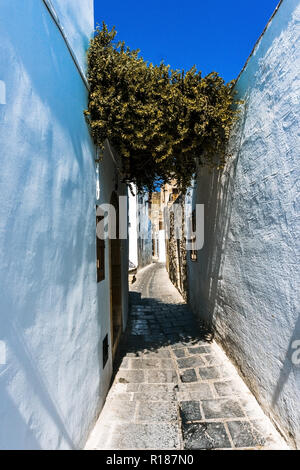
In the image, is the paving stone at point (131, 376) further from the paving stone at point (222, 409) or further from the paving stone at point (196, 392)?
the paving stone at point (222, 409)

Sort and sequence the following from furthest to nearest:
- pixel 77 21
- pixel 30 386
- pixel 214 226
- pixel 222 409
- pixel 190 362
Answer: pixel 214 226 < pixel 190 362 < pixel 222 409 < pixel 77 21 < pixel 30 386

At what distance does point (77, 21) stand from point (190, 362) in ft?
15.4

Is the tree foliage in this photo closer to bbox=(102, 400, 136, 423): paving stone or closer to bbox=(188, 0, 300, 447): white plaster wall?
bbox=(188, 0, 300, 447): white plaster wall

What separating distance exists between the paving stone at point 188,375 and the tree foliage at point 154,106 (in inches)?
120

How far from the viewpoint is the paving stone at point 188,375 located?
3.52 metres

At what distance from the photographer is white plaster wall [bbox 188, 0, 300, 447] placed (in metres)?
2.28

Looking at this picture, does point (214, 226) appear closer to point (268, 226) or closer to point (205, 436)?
point (268, 226)

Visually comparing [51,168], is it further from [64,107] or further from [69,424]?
[69,424]

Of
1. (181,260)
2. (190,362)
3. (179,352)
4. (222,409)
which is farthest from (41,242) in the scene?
(181,260)

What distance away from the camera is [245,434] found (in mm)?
2473

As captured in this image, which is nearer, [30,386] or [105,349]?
[30,386]

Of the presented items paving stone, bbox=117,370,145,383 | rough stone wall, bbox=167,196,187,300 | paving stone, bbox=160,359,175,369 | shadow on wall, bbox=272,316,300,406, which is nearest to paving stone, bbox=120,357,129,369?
paving stone, bbox=117,370,145,383

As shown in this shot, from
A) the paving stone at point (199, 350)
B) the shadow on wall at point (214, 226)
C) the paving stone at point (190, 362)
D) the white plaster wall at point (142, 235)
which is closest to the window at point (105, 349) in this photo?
the paving stone at point (190, 362)

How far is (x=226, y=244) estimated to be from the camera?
399 cm
